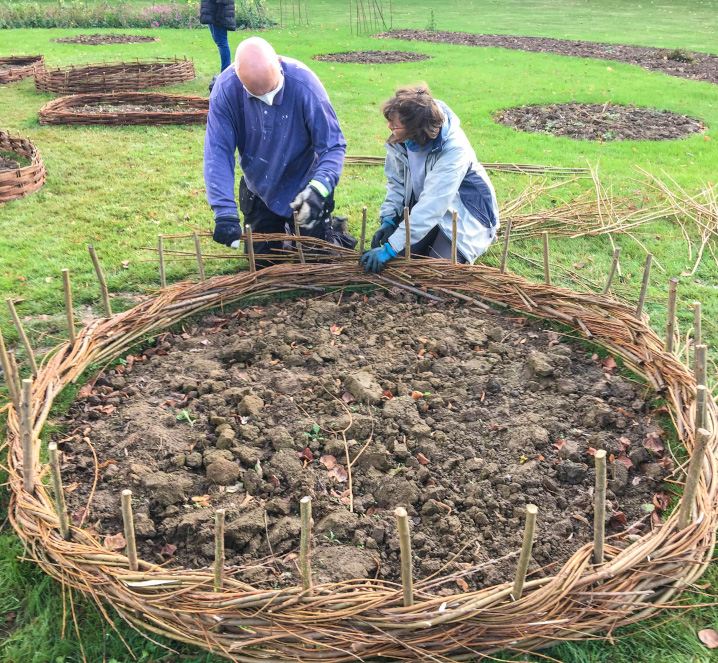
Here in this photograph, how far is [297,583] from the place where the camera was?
1992 mm

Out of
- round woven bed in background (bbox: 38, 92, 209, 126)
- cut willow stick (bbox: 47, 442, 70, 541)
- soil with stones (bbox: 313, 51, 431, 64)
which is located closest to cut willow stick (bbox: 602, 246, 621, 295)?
cut willow stick (bbox: 47, 442, 70, 541)

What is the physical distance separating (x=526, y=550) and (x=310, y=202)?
266 cm

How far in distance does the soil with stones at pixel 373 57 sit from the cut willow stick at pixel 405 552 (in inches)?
471

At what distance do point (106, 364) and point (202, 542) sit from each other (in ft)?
4.05

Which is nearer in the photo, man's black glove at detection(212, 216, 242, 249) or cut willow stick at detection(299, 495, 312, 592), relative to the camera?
cut willow stick at detection(299, 495, 312, 592)

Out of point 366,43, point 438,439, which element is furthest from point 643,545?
point 366,43

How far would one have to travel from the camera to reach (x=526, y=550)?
160cm

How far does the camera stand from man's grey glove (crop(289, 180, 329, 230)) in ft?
12.4

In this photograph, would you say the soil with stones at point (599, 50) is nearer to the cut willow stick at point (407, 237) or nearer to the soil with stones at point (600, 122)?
the soil with stones at point (600, 122)

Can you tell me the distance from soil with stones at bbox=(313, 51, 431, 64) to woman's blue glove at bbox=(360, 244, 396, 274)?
31.9ft

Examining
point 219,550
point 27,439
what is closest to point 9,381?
point 27,439

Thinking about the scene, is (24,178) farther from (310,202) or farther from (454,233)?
(454,233)

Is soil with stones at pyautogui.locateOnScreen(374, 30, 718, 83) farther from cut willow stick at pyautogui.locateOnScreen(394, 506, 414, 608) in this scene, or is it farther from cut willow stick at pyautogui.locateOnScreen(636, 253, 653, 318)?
cut willow stick at pyautogui.locateOnScreen(394, 506, 414, 608)

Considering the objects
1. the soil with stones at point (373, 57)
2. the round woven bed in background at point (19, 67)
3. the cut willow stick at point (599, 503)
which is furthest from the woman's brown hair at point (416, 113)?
the soil with stones at point (373, 57)
